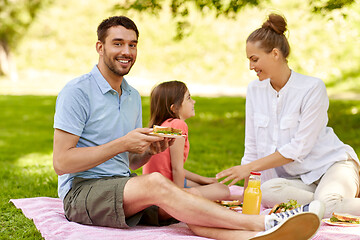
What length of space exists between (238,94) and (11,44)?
29.8ft

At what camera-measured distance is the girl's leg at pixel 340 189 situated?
354 centimetres

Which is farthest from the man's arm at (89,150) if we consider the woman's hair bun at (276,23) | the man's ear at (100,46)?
the woman's hair bun at (276,23)

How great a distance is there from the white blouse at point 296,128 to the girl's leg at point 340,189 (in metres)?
0.09

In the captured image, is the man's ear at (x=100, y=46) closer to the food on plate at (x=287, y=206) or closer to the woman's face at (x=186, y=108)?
the woman's face at (x=186, y=108)

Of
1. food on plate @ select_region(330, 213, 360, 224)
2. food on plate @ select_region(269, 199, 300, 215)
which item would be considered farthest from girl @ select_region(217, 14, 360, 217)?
food on plate @ select_region(269, 199, 300, 215)

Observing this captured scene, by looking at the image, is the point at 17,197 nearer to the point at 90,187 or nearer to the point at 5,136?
the point at 90,187

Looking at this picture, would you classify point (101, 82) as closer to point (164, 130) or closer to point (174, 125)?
point (164, 130)

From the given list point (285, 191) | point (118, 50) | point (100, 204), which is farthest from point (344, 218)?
point (118, 50)

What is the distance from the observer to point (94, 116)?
318cm

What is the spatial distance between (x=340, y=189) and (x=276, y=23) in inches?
51.4

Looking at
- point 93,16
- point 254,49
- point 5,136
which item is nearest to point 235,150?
point 254,49

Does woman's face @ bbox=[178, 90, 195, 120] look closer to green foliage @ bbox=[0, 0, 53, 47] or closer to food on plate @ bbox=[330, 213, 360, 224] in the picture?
food on plate @ bbox=[330, 213, 360, 224]

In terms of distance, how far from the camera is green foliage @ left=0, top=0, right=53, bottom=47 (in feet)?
49.8

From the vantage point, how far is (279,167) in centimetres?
402
